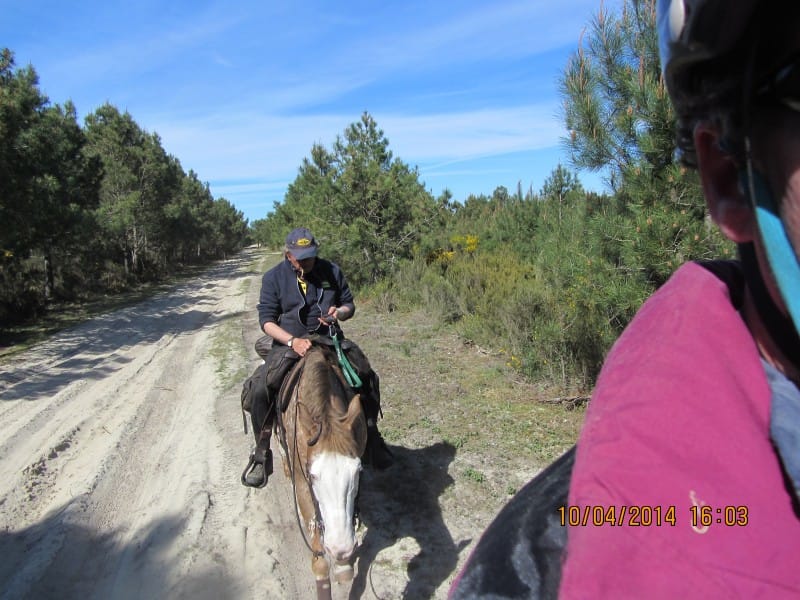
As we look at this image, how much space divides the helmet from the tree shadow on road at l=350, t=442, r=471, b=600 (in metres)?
3.56

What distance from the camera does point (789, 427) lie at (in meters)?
0.54

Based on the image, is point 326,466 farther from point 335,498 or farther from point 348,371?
point 348,371

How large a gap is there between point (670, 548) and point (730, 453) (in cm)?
12

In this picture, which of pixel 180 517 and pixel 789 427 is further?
pixel 180 517

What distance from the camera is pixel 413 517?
15.1ft

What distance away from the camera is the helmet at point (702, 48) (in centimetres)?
57

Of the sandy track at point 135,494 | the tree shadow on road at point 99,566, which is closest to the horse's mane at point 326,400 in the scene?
the sandy track at point 135,494

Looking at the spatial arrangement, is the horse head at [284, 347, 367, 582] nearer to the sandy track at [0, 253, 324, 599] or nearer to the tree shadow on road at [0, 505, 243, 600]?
the sandy track at [0, 253, 324, 599]

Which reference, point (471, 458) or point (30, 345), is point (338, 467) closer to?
point (471, 458)

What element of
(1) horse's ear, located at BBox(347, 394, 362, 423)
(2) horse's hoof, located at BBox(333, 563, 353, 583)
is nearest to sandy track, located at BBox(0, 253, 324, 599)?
(2) horse's hoof, located at BBox(333, 563, 353, 583)

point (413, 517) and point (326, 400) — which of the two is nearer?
point (326, 400)

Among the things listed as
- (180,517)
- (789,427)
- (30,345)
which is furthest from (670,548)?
(30,345)
